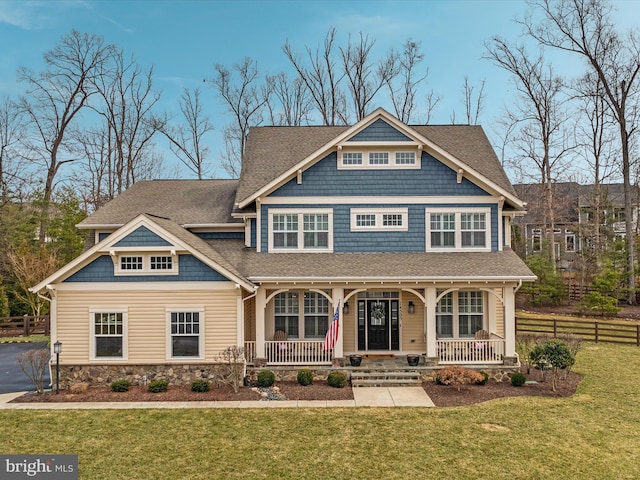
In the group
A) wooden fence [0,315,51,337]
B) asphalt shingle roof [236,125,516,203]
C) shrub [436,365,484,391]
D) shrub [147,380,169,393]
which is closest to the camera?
shrub [147,380,169,393]

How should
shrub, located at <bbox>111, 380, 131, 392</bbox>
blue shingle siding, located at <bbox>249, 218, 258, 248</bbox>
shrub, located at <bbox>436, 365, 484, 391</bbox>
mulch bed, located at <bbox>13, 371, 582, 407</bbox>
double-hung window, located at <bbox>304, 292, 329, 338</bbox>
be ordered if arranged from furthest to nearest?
blue shingle siding, located at <bbox>249, 218, 258, 248</bbox>, double-hung window, located at <bbox>304, 292, 329, 338</bbox>, shrub, located at <bbox>436, 365, 484, 391</bbox>, shrub, located at <bbox>111, 380, 131, 392</bbox>, mulch bed, located at <bbox>13, 371, 582, 407</bbox>

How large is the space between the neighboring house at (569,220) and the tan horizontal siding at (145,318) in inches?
1075

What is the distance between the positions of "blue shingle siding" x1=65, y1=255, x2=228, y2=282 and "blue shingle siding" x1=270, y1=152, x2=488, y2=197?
4.02m

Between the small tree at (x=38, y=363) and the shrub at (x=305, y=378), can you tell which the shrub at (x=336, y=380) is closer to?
the shrub at (x=305, y=378)

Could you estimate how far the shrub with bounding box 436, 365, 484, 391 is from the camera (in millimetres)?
13523

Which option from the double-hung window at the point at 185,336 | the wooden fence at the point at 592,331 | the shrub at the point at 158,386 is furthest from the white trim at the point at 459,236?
the shrub at the point at 158,386

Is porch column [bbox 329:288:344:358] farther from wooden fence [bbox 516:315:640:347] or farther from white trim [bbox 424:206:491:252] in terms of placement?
wooden fence [bbox 516:315:640:347]

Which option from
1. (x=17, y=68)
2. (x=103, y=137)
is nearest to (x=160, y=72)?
(x=103, y=137)

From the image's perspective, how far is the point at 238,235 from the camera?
17688mm

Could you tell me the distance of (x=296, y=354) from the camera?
15133 mm

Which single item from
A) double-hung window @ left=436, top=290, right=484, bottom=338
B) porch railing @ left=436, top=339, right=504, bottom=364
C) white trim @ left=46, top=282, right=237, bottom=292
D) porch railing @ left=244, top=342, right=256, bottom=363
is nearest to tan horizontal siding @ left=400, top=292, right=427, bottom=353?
double-hung window @ left=436, top=290, right=484, bottom=338

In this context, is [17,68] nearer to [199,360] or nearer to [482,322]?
[199,360]

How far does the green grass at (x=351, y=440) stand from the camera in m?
8.33

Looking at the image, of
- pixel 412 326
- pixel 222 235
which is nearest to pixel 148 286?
pixel 222 235
